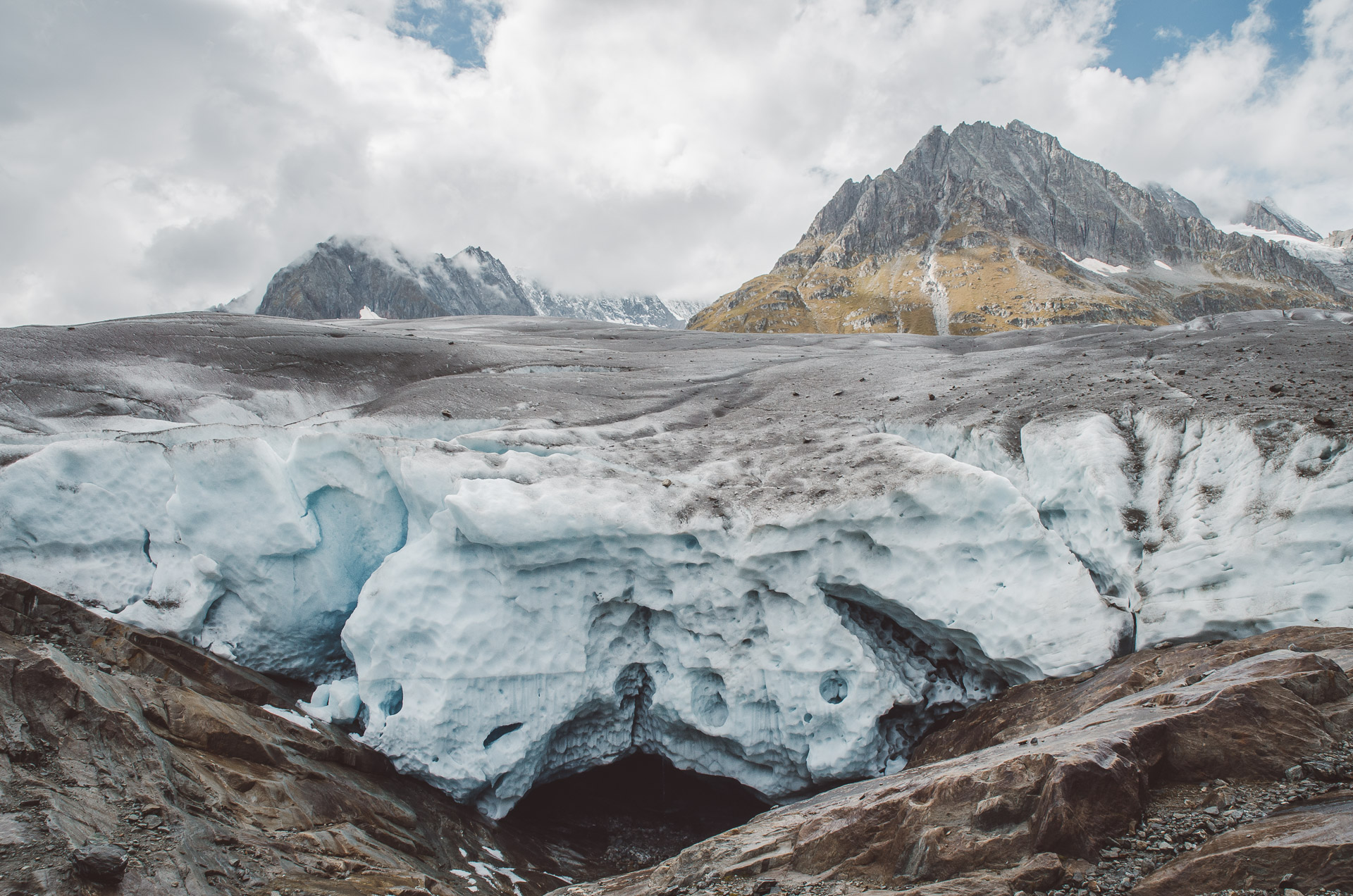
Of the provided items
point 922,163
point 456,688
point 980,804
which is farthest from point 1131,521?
point 922,163

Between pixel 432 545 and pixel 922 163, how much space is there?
204 metres

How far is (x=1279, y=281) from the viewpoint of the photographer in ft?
517

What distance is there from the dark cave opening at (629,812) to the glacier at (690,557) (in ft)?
3.61

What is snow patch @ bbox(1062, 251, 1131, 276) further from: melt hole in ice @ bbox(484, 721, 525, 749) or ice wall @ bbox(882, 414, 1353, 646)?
melt hole in ice @ bbox(484, 721, 525, 749)

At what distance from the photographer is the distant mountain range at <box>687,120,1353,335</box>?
13725 centimetres

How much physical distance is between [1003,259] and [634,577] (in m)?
161

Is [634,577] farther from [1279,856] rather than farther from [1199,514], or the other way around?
[1199,514]

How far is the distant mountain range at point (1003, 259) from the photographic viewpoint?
450 ft

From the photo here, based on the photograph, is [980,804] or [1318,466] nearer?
[980,804]

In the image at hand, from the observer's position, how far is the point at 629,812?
556 inches

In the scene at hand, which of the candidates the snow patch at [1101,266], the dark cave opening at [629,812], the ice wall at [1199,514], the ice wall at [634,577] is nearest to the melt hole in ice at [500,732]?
the ice wall at [634,577]

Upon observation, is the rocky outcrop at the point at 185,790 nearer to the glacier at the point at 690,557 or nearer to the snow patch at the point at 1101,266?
the glacier at the point at 690,557

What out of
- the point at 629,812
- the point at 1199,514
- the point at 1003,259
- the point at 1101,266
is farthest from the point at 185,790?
the point at 1101,266

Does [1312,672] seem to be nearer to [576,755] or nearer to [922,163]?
[576,755]
